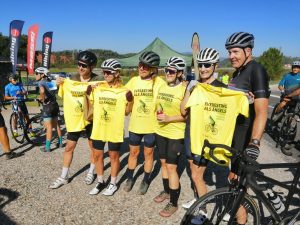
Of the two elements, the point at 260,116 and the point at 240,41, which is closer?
the point at 260,116

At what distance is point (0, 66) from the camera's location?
25312 millimetres

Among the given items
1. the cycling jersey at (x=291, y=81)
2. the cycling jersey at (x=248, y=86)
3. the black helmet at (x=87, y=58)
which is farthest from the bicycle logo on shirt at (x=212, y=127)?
the cycling jersey at (x=291, y=81)

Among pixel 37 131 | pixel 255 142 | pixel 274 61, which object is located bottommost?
pixel 37 131

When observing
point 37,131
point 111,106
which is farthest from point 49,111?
point 111,106

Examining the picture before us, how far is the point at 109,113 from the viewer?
15.2 ft

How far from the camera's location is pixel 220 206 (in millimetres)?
3084

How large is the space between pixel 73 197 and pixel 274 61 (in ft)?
168

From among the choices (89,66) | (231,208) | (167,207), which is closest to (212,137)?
(231,208)

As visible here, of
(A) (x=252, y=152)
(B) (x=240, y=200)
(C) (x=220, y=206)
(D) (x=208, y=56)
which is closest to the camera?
(A) (x=252, y=152)

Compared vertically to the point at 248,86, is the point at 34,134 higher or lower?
lower

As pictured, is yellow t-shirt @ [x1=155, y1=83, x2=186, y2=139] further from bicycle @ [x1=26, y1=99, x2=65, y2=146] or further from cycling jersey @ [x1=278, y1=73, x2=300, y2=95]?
cycling jersey @ [x1=278, y1=73, x2=300, y2=95]

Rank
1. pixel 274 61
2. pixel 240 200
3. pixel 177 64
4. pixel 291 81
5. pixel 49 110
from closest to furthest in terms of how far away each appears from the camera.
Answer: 1. pixel 240 200
2. pixel 177 64
3. pixel 49 110
4. pixel 291 81
5. pixel 274 61

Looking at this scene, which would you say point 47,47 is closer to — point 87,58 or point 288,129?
point 87,58

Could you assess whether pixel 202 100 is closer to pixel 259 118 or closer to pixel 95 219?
pixel 259 118
